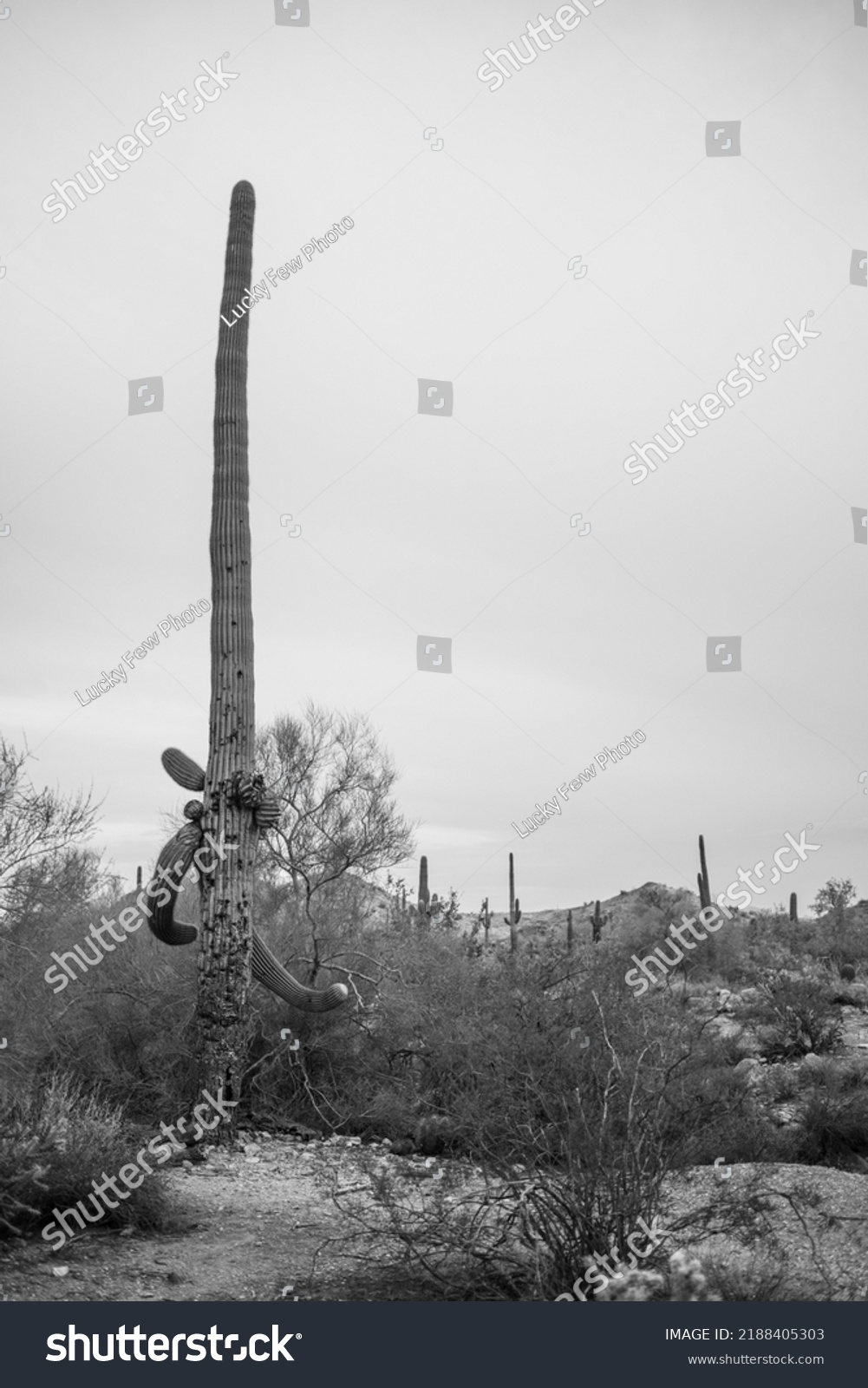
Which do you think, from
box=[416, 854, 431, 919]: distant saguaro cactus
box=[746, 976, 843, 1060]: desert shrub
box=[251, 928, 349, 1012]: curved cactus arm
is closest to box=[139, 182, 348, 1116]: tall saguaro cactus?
box=[251, 928, 349, 1012]: curved cactus arm

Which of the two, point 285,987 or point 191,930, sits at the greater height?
point 191,930

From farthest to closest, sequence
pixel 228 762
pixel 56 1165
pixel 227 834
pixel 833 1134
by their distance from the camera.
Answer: pixel 228 762 → pixel 227 834 → pixel 833 1134 → pixel 56 1165

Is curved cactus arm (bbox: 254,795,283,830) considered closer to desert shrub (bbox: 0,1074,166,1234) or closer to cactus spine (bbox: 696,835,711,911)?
desert shrub (bbox: 0,1074,166,1234)

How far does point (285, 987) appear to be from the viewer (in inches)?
394

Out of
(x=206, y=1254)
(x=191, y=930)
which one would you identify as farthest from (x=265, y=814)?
(x=206, y=1254)

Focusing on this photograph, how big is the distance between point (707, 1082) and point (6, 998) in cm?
697

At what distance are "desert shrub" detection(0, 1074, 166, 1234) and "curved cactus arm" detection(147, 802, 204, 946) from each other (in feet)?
8.69

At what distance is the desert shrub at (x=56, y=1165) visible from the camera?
5816mm

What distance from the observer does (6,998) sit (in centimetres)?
1118

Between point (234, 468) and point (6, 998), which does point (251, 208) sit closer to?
point (234, 468)

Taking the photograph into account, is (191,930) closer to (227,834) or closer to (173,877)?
(173,877)

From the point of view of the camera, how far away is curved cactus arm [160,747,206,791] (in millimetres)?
9961

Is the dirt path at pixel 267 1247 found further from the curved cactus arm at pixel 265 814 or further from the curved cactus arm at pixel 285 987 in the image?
the curved cactus arm at pixel 265 814

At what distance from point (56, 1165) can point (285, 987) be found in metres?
3.93
